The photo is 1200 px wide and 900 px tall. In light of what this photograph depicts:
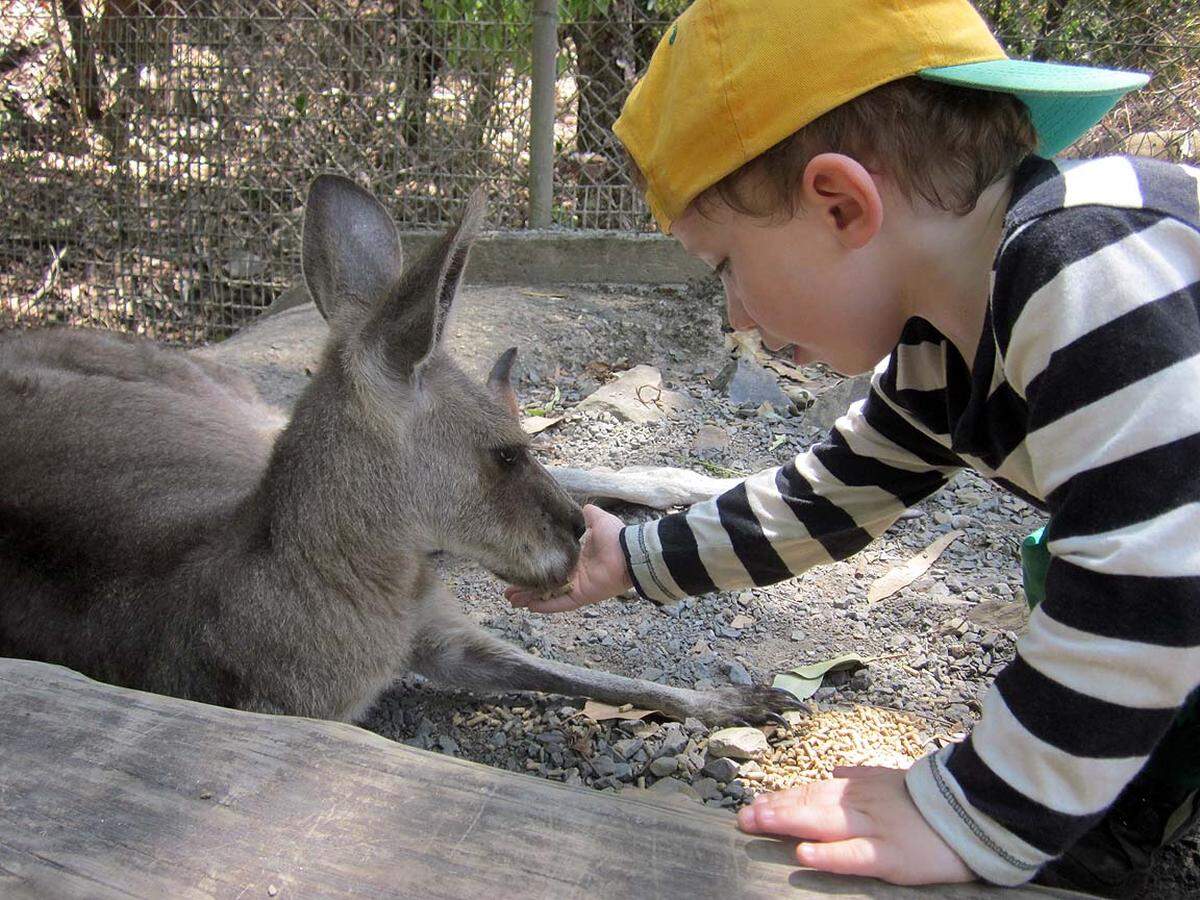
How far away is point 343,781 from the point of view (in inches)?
45.1

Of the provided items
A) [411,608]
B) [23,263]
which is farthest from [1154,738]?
[23,263]

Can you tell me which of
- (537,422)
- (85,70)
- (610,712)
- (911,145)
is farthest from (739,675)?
(85,70)

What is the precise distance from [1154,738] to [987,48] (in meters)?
0.75

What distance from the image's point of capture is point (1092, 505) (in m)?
1.04

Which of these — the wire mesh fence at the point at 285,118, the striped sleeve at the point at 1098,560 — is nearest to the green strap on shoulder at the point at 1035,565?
the striped sleeve at the point at 1098,560

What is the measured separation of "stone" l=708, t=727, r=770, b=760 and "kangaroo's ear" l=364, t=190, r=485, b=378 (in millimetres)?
797

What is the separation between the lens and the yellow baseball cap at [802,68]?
3.96 feet

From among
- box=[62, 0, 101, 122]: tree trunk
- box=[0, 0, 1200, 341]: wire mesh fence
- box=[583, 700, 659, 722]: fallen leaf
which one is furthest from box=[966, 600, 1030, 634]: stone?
box=[62, 0, 101, 122]: tree trunk

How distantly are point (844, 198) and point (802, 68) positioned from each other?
0.15 metres

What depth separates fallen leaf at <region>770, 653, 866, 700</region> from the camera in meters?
2.07

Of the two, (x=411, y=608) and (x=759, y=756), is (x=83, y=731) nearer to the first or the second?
(x=411, y=608)

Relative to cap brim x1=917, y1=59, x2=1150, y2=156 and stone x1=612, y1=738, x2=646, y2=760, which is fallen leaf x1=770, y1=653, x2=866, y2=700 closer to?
stone x1=612, y1=738, x2=646, y2=760

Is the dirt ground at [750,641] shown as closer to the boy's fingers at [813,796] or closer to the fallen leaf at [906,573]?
the fallen leaf at [906,573]

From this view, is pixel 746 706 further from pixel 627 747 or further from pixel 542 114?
pixel 542 114
